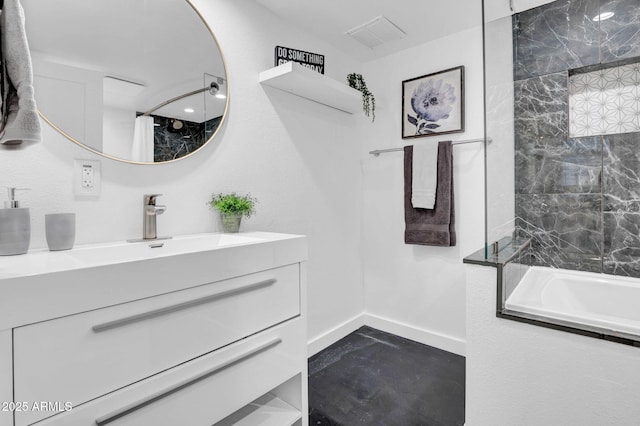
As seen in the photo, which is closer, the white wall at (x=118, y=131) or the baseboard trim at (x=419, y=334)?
the white wall at (x=118, y=131)

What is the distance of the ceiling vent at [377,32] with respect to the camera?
2.14 meters

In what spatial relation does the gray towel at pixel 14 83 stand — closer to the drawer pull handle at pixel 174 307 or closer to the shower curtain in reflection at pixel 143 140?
the drawer pull handle at pixel 174 307

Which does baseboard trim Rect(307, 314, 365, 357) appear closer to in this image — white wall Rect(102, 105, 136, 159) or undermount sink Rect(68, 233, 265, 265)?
undermount sink Rect(68, 233, 265, 265)

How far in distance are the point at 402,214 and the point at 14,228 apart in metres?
2.23

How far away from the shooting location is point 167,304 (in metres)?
0.98

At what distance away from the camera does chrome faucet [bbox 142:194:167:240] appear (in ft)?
4.57

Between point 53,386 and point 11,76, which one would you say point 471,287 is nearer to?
point 53,386

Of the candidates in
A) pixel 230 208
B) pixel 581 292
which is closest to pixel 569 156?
pixel 581 292

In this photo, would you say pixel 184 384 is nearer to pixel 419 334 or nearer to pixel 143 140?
pixel 143 140

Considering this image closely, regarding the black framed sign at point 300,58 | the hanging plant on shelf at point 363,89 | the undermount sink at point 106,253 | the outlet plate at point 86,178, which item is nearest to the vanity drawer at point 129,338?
the undermount sink at point 106,253

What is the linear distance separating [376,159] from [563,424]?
6.49 feet

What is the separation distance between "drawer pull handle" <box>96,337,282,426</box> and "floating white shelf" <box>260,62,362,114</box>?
1.37m

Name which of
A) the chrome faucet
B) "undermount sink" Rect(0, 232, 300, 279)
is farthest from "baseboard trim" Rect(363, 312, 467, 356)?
the chrome faucet

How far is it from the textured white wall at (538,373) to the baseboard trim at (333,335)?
3.54 ft
